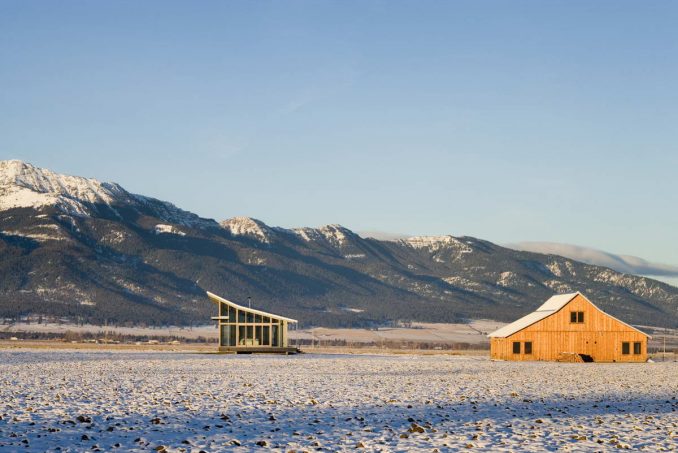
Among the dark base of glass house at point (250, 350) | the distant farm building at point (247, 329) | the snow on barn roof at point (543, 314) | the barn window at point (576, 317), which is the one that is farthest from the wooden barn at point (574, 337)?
the distant farm building at point (247, 329)

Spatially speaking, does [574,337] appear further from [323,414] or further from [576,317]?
[323,414]

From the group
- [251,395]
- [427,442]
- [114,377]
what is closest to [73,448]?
[427,442]

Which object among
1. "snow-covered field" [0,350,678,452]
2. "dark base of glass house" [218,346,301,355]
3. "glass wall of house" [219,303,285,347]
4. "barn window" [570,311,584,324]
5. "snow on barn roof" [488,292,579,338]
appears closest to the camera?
"snow-covered field" [0,350,678,452]

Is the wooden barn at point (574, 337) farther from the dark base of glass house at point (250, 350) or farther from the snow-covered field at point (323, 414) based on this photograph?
the snow-covered field at point (323, 414)

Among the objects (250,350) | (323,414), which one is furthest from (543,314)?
(323,414)

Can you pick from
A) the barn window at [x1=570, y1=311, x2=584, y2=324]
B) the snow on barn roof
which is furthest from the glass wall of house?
the barn window at [x1=570, y1=311, x2=584, y2=324]

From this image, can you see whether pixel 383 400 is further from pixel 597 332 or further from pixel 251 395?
pixel 597 332

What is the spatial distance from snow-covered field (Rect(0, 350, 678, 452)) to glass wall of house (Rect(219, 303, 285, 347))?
46.1 metres

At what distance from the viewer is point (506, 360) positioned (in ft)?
290

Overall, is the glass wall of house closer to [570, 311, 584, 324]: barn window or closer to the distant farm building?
the distant farm building

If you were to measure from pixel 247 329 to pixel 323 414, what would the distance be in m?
65.8

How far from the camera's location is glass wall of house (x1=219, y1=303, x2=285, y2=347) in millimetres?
94125

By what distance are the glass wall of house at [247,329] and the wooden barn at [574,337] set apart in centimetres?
2477

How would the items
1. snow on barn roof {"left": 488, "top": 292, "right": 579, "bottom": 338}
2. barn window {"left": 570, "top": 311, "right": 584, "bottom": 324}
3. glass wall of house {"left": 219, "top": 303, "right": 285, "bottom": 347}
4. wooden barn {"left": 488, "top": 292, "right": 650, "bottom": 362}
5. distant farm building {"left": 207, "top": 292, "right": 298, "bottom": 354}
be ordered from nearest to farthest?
wooden barn {"left": 488, "top": 292, "right": 650, "bottom": 362} < snow on barn roof {"left": 488, "top": 292, "right": 579, "bottom": 338} < barn window {"left": 570, "top": 311, "right": 584, "bottom": 324} < distant farm building {"left": 207, "top": 292, "right": 298, "bottom": 354} < glass wall of house {"left": 219, "top": 303, "right": 285, "bottom": 347}
